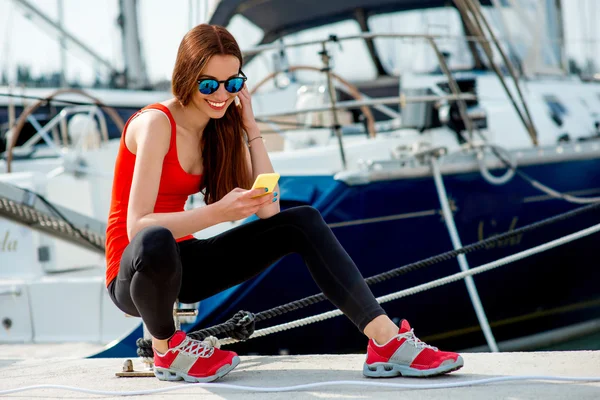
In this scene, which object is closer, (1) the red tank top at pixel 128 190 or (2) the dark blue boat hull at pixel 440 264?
(1) the red tank top at pixel 128 190

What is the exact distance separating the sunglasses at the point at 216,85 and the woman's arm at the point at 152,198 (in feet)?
0.54

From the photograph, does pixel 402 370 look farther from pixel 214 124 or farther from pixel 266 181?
pixel 214 124

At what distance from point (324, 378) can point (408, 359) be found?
28cm

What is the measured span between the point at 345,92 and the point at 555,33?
2.27 m

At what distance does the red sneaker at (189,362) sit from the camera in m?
2.41

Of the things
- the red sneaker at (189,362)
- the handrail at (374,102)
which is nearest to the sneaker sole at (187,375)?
the red sneaker at (189,362)

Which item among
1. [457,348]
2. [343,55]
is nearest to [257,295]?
[457,348]

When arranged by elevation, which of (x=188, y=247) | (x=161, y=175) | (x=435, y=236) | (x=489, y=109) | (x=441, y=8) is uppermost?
(x=441, y=8)

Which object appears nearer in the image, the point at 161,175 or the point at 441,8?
the point at 161,175

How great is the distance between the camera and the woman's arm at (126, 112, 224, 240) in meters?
2.21

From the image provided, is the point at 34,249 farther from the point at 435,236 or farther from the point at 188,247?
the point at 188,247

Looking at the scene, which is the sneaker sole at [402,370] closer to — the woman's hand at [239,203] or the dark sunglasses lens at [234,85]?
the woman's hand at [239,203]

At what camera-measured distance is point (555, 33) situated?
7.08 meters

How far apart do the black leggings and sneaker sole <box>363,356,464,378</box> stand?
0.13 meters
